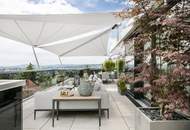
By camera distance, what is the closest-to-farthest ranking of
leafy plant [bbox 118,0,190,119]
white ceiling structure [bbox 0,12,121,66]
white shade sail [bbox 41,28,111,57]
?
leafy plant [bbox 118,0,190,119], white ceiling structure [bbox 0,12,121,66], white shade sail [bbox 41,28,111,57]

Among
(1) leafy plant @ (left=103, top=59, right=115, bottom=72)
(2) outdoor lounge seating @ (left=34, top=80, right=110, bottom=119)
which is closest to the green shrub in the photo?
(1) leafy plant @ (left=103, top=59, right=115, bottom=72)

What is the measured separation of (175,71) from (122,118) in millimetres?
3728

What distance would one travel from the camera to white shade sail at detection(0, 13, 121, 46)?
8.15 metres

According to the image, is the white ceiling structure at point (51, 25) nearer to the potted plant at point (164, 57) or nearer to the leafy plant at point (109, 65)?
the potted plant at point (164, 57)

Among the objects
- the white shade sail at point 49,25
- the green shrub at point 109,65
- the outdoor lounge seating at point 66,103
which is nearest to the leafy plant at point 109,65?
the green shrub at point 109,65

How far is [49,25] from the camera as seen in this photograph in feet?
32.2

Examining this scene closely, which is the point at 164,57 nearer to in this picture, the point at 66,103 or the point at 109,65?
the point at 66,103

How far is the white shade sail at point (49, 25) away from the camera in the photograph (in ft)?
26.7

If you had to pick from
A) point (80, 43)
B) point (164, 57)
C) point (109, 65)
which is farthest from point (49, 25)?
point (109, 65)

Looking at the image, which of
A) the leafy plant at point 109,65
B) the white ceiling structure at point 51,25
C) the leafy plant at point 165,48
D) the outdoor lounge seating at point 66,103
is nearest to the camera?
the leafy plant at point 165,48

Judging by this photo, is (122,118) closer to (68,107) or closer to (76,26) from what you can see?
(68,107)

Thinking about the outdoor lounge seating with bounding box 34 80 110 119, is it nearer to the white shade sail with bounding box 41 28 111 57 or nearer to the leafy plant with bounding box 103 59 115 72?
the white shade sail with bounding box 41 28 111 57

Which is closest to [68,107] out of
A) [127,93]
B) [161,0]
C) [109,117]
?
[109,117]

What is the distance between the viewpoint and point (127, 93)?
40.7ft
